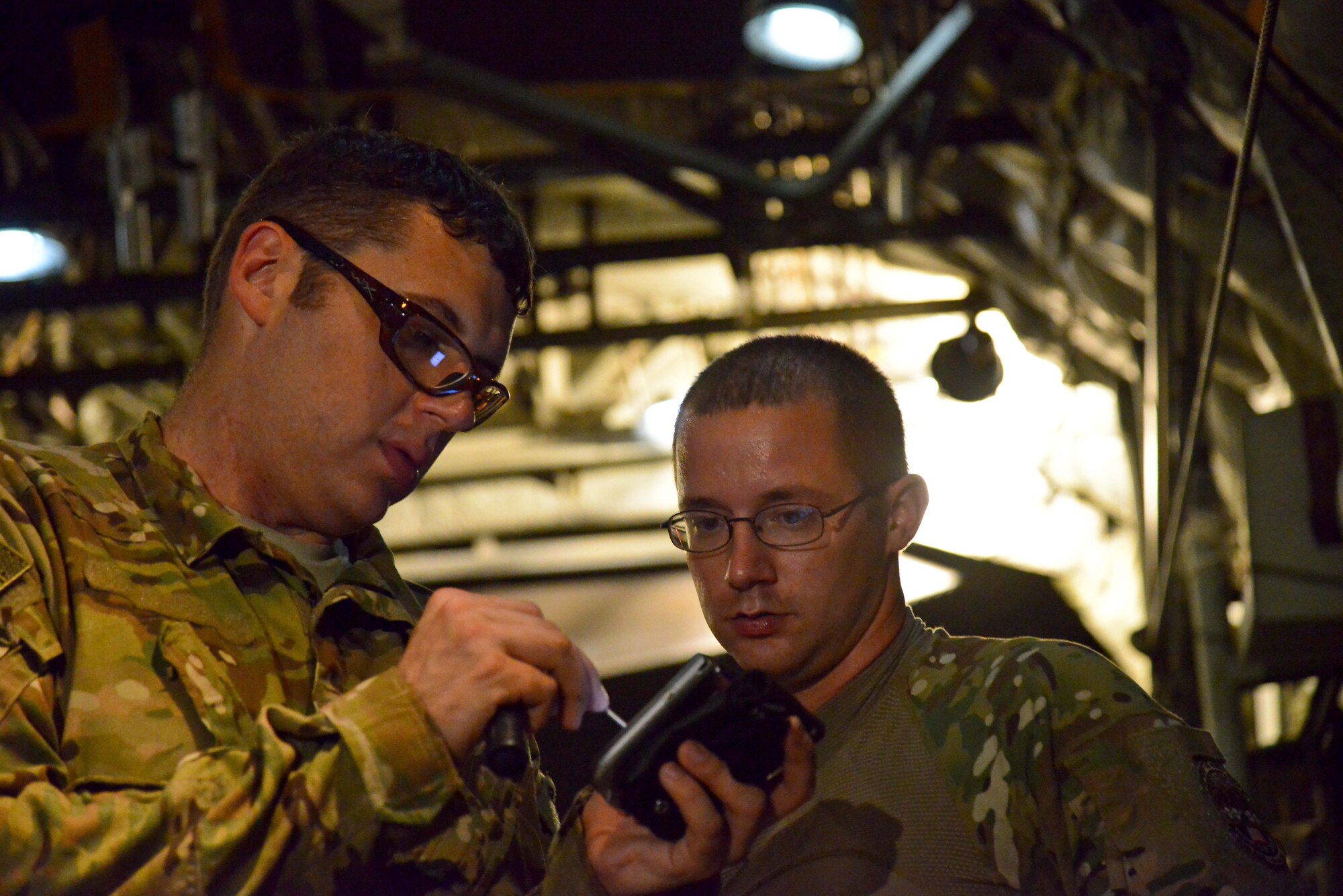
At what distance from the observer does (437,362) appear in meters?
1.77

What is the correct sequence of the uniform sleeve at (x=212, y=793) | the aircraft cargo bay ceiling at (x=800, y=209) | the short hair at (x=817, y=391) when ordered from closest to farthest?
the uniform sleeve at (x=212, y=793) → the short hair at (x=817, y=391) → the aircraft cargo bay ceiling at (x=800, y=209)

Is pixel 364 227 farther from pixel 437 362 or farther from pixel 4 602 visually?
pixel 4 602

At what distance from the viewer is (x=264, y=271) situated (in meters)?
1.82

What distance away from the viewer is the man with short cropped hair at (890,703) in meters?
1.66

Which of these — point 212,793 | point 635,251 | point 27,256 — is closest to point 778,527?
point 212,793

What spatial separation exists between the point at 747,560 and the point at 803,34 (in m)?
2.99

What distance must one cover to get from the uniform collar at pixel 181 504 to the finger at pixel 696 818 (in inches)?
25.1

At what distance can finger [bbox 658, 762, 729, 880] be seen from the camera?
143cm

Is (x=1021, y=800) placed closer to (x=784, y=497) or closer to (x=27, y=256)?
(x=784, y=497)

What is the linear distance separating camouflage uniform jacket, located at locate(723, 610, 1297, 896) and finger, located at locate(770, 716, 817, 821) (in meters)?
0.33

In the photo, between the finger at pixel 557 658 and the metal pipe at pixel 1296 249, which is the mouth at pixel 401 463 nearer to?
the finger at pixel 557 658

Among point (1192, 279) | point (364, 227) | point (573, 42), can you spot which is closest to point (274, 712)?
point (364, 227)

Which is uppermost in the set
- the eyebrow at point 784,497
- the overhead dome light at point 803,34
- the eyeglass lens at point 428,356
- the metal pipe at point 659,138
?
the overhead dome light at point 803,34

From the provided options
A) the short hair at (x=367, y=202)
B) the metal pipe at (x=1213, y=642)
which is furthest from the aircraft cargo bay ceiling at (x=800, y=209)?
the short hair at (x=367, y=202)
